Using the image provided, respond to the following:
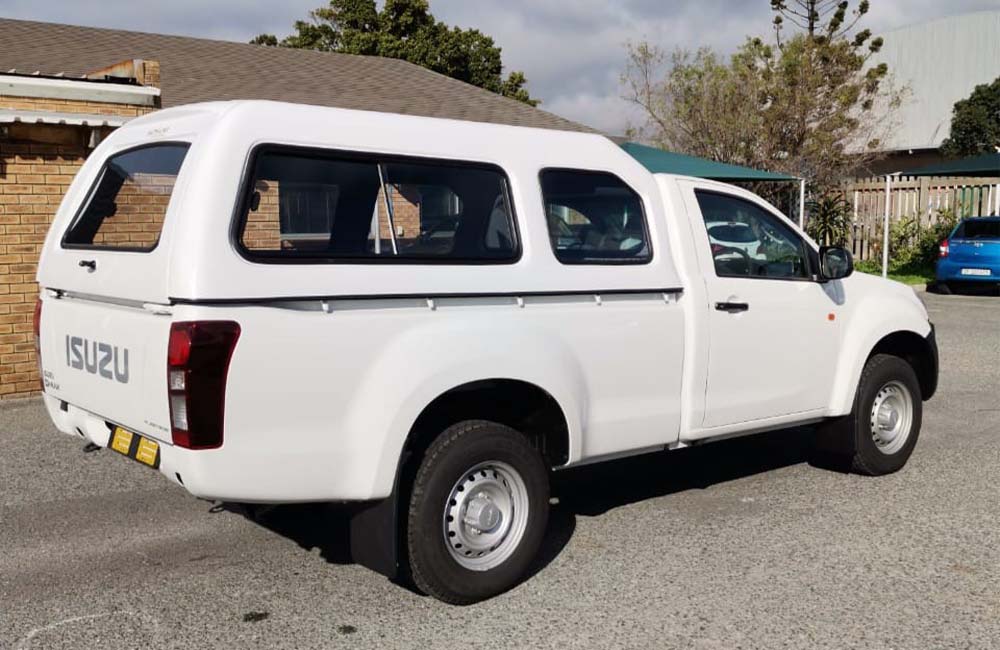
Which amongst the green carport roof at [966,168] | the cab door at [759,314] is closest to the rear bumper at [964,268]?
the green carport roof at [966,168]

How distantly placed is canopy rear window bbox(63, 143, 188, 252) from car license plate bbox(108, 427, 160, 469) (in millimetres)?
765

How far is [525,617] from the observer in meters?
4.27

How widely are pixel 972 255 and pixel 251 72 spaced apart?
13308 mm

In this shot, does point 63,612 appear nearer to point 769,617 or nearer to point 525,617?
point 525,617

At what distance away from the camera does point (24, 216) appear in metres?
9.20

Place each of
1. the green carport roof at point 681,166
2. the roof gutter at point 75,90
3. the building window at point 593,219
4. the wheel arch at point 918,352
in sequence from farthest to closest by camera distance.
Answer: the green carport roof at point 681,166 < the roof gutter at point 75,90 < the wheel arch at point 918,352 < the building window at point 593,219

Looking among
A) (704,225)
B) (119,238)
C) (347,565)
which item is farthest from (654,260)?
(119,238)

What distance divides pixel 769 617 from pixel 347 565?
2007 millimetres

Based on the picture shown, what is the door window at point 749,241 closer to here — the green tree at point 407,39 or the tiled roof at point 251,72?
the tiled roof at point 251,72

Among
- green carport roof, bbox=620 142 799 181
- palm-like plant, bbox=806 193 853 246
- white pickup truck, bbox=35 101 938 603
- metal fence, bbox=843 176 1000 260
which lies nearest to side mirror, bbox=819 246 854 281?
white pickup truck, bbox=35 101 938 603

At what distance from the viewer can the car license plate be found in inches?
154

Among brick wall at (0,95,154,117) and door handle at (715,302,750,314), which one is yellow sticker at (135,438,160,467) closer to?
door handle at (715,302,750,314)

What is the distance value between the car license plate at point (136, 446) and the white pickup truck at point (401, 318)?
1cm

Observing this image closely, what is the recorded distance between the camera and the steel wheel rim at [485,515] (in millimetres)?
4355
